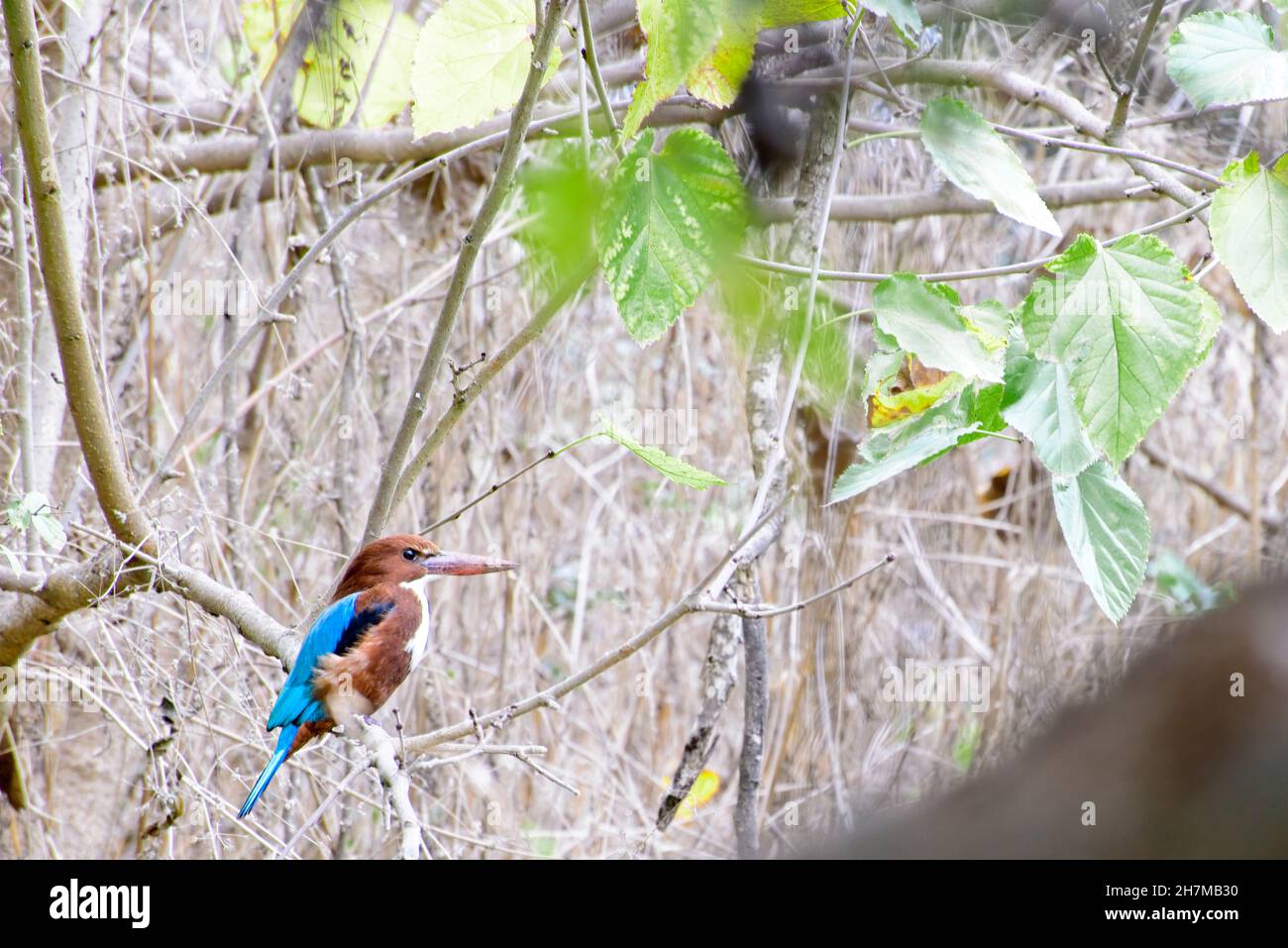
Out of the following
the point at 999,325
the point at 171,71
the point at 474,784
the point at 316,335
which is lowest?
the point at 474,784

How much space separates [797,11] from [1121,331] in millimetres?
594

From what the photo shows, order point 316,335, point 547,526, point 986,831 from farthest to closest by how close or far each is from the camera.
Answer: point 547,526 < point 316,335 < point 986,831

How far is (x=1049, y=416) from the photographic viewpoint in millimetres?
1442

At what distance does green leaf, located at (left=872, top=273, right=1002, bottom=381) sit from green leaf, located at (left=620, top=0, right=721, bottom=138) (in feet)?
1.33

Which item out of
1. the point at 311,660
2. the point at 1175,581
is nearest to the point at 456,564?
the point at 311,660

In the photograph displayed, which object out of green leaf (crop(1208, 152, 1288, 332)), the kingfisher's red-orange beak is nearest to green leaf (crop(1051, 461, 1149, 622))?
green leaf (crop(1208, 152, 1288, 332))

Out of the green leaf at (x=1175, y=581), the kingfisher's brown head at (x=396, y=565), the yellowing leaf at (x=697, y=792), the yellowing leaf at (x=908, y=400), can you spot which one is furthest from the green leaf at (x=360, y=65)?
the green leaf at (x=1175, y=581)

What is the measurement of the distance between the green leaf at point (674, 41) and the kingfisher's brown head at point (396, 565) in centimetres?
84

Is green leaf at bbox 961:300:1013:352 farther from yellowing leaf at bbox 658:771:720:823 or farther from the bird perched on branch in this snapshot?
yellowing leaf at bbox 658:771:720:823

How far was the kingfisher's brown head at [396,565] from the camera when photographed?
1.97 m
